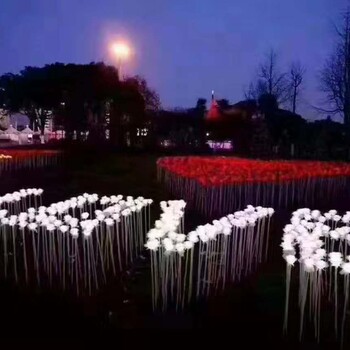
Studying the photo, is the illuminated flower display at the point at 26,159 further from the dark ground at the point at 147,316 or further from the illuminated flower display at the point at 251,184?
the dark ground at the point at 147,316

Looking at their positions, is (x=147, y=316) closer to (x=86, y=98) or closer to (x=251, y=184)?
(x=251, y=184)

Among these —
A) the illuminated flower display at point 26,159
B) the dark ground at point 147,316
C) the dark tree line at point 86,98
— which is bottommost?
the dark ground at point 147,316

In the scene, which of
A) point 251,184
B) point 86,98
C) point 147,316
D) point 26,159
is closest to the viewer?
point 147,316

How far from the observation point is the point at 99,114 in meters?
26.4

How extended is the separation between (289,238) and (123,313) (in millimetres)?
1552

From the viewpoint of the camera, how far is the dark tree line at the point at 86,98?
26.2 meters

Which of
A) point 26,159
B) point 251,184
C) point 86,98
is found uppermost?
point 86,98

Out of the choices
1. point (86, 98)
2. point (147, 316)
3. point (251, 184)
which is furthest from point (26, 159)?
point (147, 316)

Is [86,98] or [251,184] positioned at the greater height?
[86,98]

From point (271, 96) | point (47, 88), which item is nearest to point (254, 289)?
point (47, 88)

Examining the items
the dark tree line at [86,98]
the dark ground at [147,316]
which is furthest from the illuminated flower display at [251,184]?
the dark tree line at [86,98]

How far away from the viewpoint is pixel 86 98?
26.5 m

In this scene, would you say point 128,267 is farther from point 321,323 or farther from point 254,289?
point 321,323

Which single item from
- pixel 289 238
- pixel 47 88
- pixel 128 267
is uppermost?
pixel 47 88
